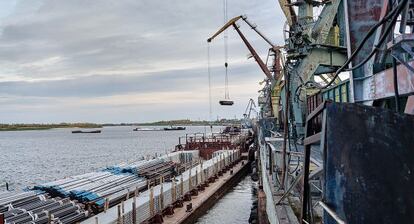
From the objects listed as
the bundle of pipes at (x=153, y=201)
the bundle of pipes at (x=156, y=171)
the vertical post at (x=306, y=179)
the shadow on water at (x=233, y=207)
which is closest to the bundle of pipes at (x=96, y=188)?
the bundle of pipes at (x=153, y=201)

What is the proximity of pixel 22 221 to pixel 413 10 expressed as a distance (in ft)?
42.0

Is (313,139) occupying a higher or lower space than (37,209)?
higher

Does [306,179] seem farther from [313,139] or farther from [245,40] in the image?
[245,40]

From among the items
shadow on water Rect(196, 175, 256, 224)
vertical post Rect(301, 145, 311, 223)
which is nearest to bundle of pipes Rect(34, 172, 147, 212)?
shadow on water Rect(196, 175, 256, 224)

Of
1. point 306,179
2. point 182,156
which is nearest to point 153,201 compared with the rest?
point 306,179

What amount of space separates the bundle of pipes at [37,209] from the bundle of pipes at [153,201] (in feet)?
2.33

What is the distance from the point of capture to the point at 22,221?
13.5 metres

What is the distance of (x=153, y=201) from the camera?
61.4 ft

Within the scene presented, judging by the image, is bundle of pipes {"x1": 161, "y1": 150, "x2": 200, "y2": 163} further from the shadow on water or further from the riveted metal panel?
the riveted metal panel

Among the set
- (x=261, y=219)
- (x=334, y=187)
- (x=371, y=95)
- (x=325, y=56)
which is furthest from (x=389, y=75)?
(x=325, y=56)

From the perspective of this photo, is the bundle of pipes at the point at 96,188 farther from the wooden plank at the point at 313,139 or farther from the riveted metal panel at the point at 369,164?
the riveted metal panel at the point at 369,164

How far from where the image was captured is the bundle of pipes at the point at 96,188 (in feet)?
58.7

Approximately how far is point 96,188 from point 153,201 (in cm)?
291

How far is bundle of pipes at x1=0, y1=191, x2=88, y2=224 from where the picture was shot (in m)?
13.9
